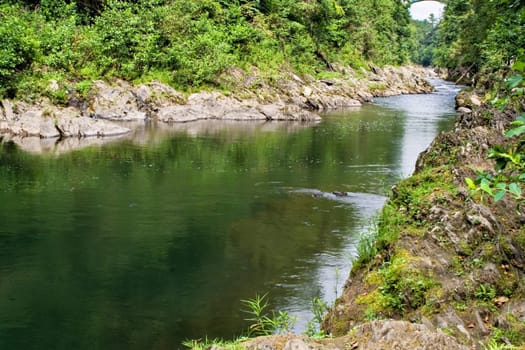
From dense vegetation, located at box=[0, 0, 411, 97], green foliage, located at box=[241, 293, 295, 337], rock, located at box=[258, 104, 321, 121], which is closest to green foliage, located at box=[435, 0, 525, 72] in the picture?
rock, located at box=[258, 104, 321, 121]

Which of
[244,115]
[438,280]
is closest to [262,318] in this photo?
[438,280]

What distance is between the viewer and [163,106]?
133 ft

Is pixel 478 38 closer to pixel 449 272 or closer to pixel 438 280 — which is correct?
pixel 449 272

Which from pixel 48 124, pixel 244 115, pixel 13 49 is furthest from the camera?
pixel 244 115

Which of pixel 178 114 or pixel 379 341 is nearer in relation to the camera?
pixel 379 341

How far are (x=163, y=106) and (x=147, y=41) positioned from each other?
17.4ft

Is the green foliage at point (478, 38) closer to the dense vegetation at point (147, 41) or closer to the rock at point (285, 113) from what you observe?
the rock at point (285, 113)

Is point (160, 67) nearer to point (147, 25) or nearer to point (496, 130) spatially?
point (147, 25)

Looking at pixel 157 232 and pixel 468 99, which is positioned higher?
pixel 468 99

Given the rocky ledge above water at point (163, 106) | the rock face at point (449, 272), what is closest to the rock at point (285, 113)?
the rocky ledge above water at point (163, 106)

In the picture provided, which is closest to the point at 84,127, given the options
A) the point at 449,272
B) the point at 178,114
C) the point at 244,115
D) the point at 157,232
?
the point at 178,114

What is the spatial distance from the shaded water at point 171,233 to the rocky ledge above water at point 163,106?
3.54 metres

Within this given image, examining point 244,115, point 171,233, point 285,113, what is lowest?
point 171,233

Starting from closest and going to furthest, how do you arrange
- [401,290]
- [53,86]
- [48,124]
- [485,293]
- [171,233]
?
[485,293]
[401,290]
[171,233]
[48,124]
[53,86]
